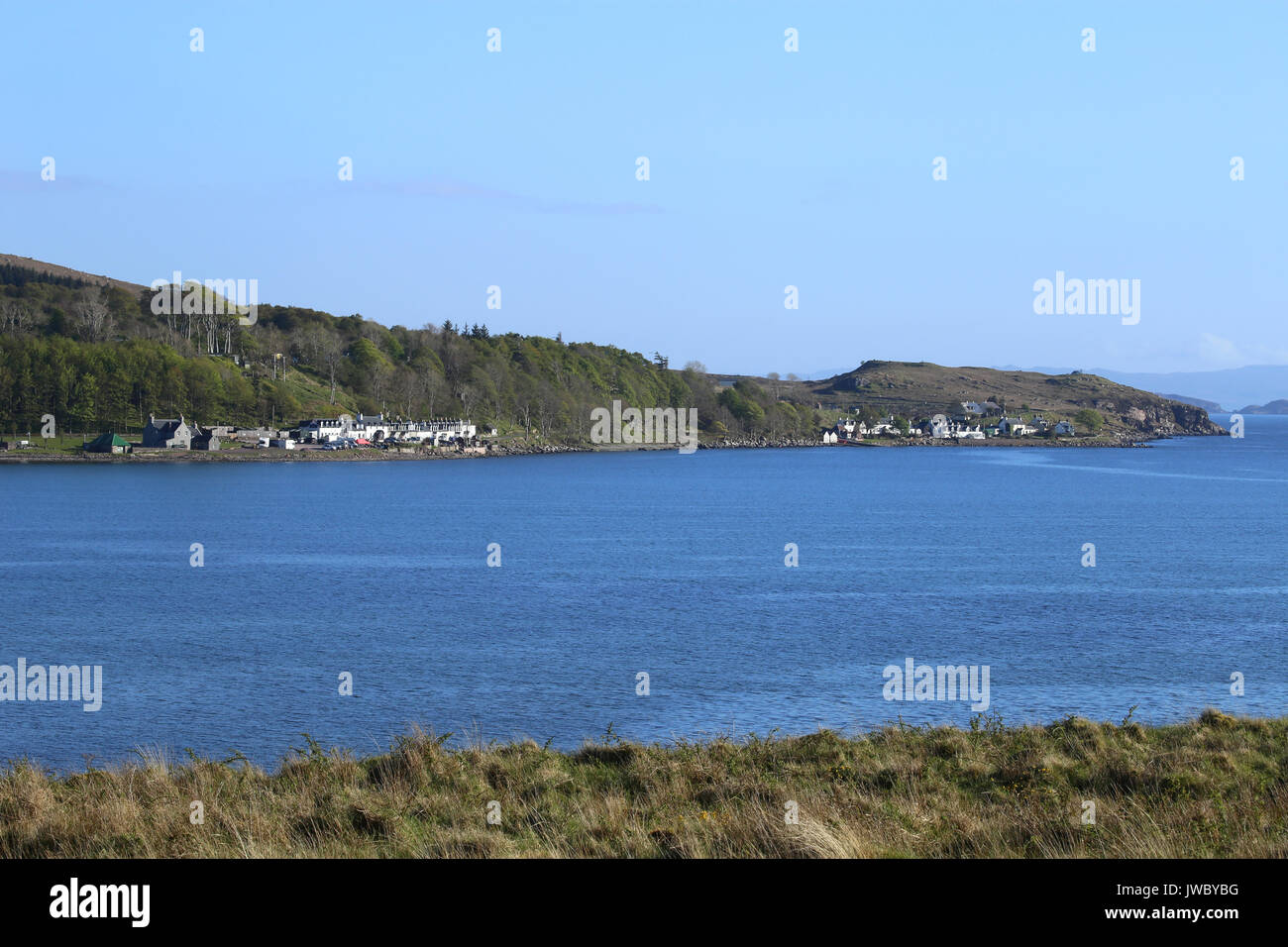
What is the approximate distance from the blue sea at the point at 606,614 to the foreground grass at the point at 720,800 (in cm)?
722

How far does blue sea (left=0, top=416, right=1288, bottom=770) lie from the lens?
86.7ft

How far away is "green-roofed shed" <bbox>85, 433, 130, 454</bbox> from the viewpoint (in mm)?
145375

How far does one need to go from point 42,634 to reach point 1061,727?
32975 mm

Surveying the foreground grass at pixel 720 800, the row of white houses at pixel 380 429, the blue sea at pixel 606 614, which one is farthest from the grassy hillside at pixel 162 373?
the foreground grass at pixel 720 800

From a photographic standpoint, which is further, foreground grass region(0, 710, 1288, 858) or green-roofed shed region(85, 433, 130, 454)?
green-roofed shed region(85, 433, 130, 454)

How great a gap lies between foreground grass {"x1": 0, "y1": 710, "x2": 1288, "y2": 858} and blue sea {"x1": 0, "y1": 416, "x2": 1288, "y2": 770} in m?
7.22

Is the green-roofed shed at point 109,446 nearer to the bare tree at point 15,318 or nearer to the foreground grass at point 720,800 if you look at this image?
the bare tree at point 15,318

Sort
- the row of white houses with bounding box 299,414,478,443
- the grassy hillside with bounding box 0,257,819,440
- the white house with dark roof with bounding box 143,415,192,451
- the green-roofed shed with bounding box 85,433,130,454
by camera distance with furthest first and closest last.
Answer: the row of white houses with bounding box 299,414,478,443
the grassy hillside with bounding box 0,257,819,440
the white house with dark roof with bounding box 143,415,192,451
the green-roofed shed with bounding box 85,433,130,454

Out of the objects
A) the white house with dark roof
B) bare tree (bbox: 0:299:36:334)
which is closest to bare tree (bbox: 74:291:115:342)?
bare tree (bbox: 0:299:36:334)

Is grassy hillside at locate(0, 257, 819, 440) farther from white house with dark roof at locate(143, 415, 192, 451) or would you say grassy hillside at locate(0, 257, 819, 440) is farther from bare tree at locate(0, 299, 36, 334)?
white house with dark roof at locate(143, 415, 192, 451)

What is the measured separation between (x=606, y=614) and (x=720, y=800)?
28749mm

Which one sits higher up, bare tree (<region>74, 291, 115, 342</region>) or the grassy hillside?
bare tree (<region>74, 291, 115, 342</region>)

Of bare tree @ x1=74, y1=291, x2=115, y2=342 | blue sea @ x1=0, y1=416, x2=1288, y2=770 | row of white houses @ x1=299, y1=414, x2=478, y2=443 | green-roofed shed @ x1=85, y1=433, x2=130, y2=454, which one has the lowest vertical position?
blue sea @ x1=0, y1=416, x2=1288, y2=770

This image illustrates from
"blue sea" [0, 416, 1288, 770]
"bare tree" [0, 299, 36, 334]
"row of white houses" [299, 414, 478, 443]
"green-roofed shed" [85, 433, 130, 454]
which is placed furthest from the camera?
"bare tree" [0, 299, 36, 334]
